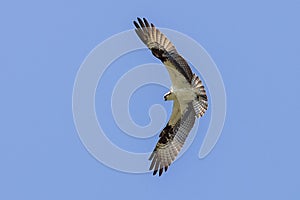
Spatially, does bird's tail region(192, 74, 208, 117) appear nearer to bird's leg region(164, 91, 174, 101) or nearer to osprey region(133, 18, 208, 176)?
osprey region(133, 18, 208, 176)

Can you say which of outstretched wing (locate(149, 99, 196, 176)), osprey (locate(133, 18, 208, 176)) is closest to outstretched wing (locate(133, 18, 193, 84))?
osprey (locate(133, 18, 208, 176))

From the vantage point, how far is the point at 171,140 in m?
19.2

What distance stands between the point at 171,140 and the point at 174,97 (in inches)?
31.2

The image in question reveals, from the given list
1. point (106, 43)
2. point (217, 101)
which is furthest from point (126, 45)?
point (217, 101)

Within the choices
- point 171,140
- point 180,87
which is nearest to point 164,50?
point 180,87

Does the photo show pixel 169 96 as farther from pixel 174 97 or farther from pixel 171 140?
pixel 171 140

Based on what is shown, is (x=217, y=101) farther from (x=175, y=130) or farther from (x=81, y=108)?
(x=81, y=108)

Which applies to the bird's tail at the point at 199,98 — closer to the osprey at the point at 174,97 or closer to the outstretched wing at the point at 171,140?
the osprey at the point at 174,97

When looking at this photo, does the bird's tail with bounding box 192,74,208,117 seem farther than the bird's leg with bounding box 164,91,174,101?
No

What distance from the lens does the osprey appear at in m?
18.4

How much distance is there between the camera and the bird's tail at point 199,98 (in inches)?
726

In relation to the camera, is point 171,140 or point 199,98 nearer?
point 199,98

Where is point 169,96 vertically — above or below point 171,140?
above

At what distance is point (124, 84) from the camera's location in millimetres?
19047
